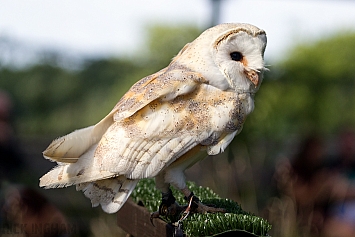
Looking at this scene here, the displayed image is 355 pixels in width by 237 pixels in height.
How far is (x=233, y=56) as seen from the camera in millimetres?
2119

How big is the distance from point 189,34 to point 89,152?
14.4 feet

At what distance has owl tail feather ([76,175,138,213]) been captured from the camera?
6.34 feet

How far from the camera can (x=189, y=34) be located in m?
6.21

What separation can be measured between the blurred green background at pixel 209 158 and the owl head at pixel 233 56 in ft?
9.87

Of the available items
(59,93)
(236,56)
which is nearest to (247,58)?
(236,56)

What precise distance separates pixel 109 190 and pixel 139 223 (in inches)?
21.1

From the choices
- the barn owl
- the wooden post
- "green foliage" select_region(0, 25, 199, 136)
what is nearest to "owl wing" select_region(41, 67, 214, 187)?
the barn owl

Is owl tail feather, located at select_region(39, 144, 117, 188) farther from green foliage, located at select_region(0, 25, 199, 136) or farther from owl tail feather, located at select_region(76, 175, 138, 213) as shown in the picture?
green foliage, located at select_region(0, 25, 199, 136)

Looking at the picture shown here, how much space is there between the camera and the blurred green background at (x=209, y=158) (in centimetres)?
534

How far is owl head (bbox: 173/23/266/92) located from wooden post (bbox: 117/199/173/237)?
1.96 ft

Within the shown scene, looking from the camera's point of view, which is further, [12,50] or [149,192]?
[12,50]

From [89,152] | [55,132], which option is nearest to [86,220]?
[55,132]

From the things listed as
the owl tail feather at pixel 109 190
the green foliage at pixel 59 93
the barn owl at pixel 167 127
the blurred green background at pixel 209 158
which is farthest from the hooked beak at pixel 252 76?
the green foliage at pixel 59 93

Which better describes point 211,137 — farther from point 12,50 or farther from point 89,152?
point 12,50
